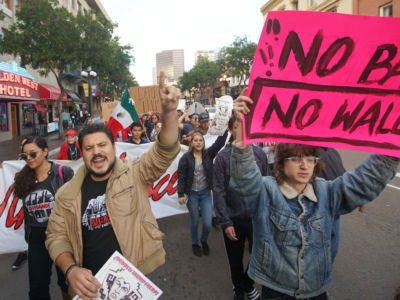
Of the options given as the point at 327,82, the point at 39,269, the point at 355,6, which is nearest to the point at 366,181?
the point at 327,82

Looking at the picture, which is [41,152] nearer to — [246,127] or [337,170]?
[246,127]

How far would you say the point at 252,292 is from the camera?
2.78 m

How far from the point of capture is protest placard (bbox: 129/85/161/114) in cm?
814

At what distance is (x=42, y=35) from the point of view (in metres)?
15.4

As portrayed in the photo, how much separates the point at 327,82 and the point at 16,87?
16.2 m

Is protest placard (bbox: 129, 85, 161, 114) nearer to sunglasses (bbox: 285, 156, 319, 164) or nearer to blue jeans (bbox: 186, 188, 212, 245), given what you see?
blue jeans (bbox: 186, 188, 212, 245)

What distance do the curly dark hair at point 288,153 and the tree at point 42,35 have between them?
16.9 meters

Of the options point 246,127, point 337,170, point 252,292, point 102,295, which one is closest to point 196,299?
point 252,292

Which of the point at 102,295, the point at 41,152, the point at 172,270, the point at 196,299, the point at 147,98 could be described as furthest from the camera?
the point at 147,98

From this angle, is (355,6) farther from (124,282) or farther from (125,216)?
(124,282)

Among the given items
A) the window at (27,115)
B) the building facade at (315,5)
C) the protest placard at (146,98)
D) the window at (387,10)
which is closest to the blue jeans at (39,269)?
the protest placard at (146,98)

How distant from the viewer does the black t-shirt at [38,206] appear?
97.7 inches

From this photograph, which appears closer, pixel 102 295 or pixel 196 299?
pixel 102 295

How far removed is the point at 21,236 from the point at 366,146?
410 centimetres
